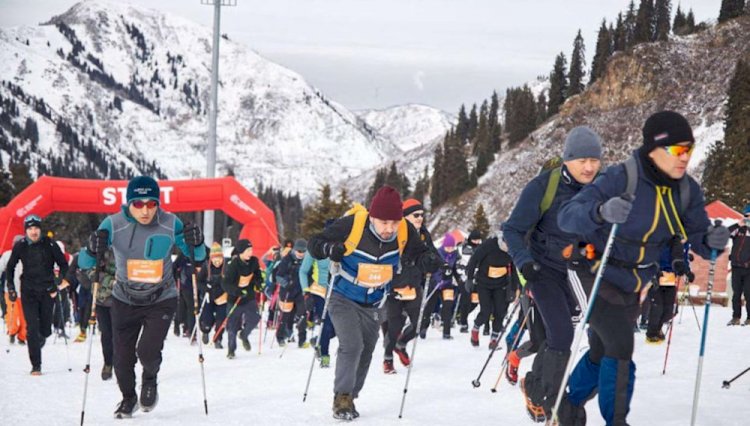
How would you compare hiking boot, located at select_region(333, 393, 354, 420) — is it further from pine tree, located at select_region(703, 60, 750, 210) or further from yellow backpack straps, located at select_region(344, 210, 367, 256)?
pine tree, located at select_region(703, 60, 750, 210)

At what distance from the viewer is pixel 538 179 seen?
5.55 metres

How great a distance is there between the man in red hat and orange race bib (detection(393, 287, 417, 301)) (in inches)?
128

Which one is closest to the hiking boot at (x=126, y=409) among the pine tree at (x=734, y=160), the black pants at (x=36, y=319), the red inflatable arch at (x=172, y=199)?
the black pants at (x=36, y=319)

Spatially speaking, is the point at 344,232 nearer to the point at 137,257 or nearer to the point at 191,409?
the point at 137,257

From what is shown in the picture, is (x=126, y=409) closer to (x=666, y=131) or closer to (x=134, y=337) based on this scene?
(x=134, y=337)

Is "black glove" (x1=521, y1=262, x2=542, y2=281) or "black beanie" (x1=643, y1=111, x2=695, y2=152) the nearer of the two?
"black beanie" (x1=643, y1=111, x2=695, y2=152)

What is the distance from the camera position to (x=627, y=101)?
112 meters

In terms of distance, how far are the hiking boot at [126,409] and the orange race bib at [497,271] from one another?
6504 millimetres

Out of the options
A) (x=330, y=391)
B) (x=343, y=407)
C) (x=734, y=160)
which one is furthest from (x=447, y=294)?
(x=734, y=160)

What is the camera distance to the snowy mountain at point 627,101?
342ft

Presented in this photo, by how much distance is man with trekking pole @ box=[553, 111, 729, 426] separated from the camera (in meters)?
4.36

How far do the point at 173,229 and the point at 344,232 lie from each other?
5.18ft

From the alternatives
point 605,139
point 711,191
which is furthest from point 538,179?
point 605,139

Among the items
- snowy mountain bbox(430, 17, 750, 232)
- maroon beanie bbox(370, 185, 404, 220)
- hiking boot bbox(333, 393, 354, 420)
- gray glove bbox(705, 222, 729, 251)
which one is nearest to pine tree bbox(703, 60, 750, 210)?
snowy mountain bbox(430, 17, 750, 232)
